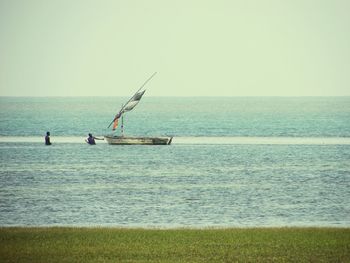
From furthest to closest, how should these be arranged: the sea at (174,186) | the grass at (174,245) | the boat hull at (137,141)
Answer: the boat hull at (137,141) → the sea at (174,186) → the grass at (174,245)

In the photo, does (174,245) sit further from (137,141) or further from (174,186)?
(137,141)

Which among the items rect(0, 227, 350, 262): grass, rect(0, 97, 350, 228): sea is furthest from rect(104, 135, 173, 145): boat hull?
rect(0, 227, 350, 262): grass

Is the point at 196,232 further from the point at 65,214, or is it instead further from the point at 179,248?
the point at 65,214

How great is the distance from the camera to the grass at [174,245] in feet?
83.1

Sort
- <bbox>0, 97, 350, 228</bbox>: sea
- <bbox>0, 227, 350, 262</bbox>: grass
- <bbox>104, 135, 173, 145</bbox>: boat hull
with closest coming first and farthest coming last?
1. <bbox>0, 227, 350, 262</bbox>: grass
2. <bbox>0, 97, 350, 228</bbox>: sea
3. <bbox>104, 135, 173, 145</bbox>: boat hull

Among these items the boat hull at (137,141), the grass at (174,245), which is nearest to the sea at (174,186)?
the boat hull at (137,141)

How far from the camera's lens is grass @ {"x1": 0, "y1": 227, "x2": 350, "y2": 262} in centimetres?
2533

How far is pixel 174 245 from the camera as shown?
27.9m

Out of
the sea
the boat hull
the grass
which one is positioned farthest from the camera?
the boat hull

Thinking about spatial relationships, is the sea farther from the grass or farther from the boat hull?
the grass

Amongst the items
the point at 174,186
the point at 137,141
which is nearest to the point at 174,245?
the point at 174,186

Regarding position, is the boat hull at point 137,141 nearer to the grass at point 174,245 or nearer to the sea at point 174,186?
the sea at point 174,186

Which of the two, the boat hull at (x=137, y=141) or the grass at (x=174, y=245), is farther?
the boat hull at (x=137, y=141)

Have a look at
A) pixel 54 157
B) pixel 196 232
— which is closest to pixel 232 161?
pixel 54 157
